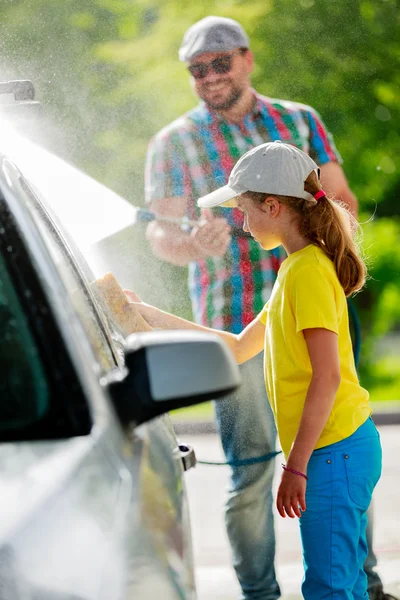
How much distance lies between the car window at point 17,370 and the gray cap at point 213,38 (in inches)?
107

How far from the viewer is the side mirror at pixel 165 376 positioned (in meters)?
1.75

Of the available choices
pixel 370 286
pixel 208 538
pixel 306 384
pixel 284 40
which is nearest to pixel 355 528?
pixel 306 384

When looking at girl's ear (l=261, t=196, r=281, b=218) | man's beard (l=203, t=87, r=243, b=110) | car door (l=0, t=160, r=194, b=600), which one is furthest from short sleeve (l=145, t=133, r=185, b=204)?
car door (l=0, t=160, r=194, b=600)

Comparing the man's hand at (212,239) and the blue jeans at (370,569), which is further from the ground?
the man's hand at (212,239)

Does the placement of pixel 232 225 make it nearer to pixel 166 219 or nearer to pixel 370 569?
pixel 166 219

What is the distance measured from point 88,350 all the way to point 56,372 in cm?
18

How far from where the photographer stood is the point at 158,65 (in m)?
6.07

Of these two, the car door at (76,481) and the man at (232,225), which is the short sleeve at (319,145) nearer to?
the man at (232,225)

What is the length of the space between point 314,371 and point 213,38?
1963mm

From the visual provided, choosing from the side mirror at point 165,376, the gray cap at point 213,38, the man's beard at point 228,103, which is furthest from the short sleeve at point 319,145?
the side mirror at point 165,376

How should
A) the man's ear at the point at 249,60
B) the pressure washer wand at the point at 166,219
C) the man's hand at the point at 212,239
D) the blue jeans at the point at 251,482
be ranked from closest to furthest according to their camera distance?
1. the blue jeans at the point at 251,482
2. the man's hand at the point at 212,239
3. the pressure washer wand at the point at 166,219
4. the man's ear at the point at 249,60

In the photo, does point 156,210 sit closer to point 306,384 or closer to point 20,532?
point 306,384

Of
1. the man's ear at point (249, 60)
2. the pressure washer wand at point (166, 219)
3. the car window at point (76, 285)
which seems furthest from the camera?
the man's ear at point (249, 60)

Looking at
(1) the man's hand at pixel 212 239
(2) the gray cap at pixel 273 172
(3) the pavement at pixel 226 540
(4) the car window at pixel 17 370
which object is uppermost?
(2) the gray cap at pixel 273 172
